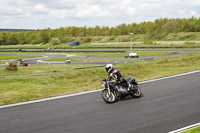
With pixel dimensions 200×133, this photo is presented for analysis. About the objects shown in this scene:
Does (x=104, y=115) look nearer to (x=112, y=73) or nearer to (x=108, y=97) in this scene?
(x=108, y=97)

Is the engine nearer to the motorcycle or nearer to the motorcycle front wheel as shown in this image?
the motorcycle

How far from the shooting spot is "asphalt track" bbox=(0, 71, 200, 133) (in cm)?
771

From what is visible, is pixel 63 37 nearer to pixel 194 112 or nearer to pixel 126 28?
pixel 126 28

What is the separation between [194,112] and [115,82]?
146 inches

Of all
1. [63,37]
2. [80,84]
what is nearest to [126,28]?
[63,37]

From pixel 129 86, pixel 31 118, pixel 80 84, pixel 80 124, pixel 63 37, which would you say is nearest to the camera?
pixel 80 124

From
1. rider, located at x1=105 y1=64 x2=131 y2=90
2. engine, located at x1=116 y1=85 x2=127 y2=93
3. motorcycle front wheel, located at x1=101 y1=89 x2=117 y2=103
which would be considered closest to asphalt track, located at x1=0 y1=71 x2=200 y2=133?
motorcycle front wheel, located at x1=101 y1=89 x2=117 y2=103

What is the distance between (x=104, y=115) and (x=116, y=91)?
2370 mm

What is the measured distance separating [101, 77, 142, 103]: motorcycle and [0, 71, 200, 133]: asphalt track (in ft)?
1.11

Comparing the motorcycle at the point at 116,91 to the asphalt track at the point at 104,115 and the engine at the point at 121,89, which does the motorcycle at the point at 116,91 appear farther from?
the asphalt track at the point at 104,115

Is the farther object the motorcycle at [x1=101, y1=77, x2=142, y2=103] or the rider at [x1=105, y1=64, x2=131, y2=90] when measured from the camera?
the rider at [x1=105, y1=64, x2=131, y2=90]

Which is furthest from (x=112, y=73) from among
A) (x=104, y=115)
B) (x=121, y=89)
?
(x=104, y=115)

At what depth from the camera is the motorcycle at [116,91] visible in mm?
10820

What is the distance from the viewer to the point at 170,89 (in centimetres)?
1357
